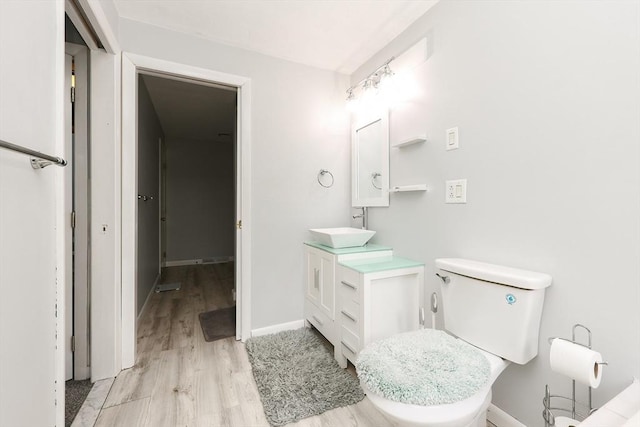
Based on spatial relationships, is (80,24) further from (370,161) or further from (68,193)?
(370,161)

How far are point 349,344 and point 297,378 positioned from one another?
0.37 metres

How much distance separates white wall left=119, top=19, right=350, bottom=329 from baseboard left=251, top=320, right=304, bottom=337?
0.04 m

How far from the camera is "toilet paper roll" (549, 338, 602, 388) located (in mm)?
876

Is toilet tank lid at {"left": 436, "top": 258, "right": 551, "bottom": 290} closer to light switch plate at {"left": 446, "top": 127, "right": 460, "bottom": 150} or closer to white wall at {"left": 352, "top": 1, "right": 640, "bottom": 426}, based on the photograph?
white wall at {"left": 352, "top": 1, "right": 640, "bottom": 426}

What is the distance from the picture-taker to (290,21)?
5.94ft

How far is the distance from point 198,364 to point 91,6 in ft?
6.77

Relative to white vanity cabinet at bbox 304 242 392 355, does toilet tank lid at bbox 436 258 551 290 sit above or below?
above

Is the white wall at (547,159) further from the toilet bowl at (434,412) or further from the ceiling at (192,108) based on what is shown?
the ceiling at (192,108)

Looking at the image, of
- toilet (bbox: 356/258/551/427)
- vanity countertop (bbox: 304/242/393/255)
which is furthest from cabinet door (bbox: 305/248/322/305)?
toilet (bbox: 356/258/551/427)

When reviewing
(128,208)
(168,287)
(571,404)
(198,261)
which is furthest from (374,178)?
(198,261)

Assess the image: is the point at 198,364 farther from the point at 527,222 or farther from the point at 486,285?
the point at 527,222

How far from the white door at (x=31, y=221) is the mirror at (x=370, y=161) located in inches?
69.3

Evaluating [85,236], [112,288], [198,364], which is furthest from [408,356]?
[85,236]

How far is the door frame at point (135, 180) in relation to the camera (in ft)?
5.67
